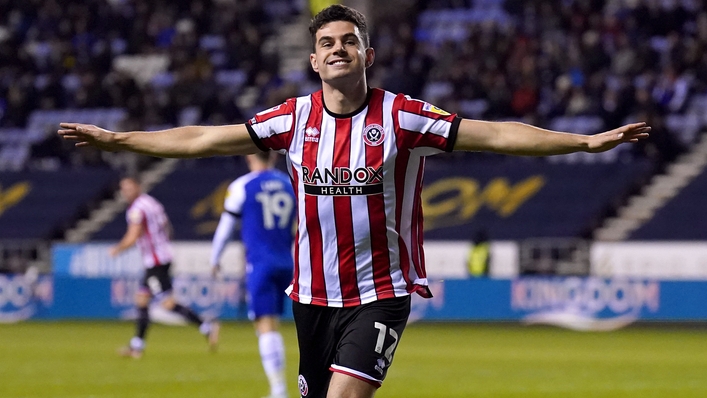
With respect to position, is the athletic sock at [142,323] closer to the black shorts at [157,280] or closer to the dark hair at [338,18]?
the black shorts at [157,280]

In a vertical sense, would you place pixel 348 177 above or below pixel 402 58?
below

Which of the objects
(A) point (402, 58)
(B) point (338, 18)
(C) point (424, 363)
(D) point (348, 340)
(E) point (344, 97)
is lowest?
(C) point (424, 363)

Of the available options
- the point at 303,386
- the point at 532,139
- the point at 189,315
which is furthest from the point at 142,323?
the point at 532,139

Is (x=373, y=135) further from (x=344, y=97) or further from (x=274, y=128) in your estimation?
(x=274, y=128)

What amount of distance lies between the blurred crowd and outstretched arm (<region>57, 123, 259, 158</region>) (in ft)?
66.2

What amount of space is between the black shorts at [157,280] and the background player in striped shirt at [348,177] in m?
11.3

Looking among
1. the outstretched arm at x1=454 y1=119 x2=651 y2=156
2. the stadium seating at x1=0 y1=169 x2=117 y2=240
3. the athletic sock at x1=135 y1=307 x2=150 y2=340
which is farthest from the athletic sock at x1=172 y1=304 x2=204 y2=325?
the stadium seating at x1=0 y1=169 x2=117 y2=240

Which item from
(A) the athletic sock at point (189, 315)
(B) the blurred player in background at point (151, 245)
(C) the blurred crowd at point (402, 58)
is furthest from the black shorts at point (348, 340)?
(C) the blurred crowd at point (402, 58)

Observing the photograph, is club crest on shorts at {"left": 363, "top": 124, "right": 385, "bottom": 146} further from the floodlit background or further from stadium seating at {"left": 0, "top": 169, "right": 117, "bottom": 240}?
stadium seating at {"left": 0, "top": 169, "right": 117, "bottom": 240}

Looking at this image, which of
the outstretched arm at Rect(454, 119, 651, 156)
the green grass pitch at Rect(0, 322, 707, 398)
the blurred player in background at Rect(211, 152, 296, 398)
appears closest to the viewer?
the outstretched arm at Rect(454, 119, 651, 156)

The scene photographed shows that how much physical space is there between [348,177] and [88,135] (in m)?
1.23

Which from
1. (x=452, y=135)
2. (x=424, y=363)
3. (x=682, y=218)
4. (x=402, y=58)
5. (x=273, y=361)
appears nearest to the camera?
(x=452, y=135)

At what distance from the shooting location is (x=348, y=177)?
21.1 ft

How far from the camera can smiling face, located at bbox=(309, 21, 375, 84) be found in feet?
20.8
